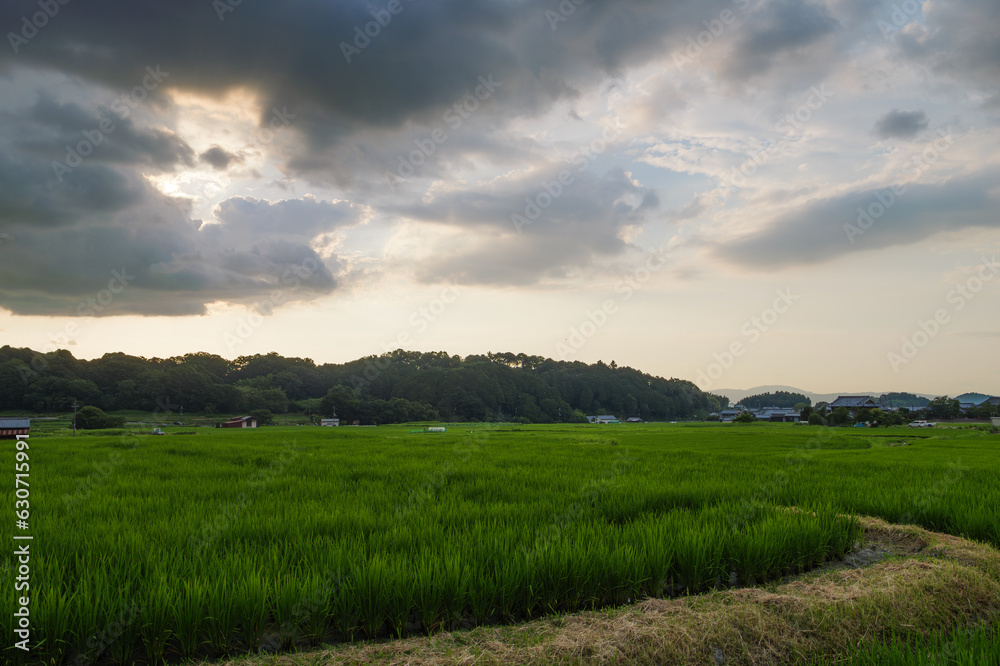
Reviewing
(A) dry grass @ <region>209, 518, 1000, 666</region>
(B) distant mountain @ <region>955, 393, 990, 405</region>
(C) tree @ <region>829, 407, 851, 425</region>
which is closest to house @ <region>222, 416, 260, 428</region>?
(A) dry grass @ <region>209, 518, 1000, 666</region>

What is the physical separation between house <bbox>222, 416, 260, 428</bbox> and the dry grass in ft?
251

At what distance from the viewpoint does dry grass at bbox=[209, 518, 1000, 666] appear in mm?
2955

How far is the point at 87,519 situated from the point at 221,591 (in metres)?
3.92

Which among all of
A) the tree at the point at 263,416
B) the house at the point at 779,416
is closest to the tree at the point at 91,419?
the tree at the point at 263,416

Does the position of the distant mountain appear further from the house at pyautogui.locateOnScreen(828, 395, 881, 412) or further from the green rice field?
the green rice field

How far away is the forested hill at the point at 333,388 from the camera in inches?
2758

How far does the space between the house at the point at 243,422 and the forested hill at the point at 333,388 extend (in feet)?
19.7

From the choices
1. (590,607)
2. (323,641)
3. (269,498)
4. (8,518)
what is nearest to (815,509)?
(590,607)

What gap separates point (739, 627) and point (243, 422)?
264 feet

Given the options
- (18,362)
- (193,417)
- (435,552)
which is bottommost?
(193,417)

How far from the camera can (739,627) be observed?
3.34 m

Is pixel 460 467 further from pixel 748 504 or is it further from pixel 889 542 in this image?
pixel 889 542

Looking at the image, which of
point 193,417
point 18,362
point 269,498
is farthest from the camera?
point 193,417

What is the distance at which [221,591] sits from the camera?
10.9ft
